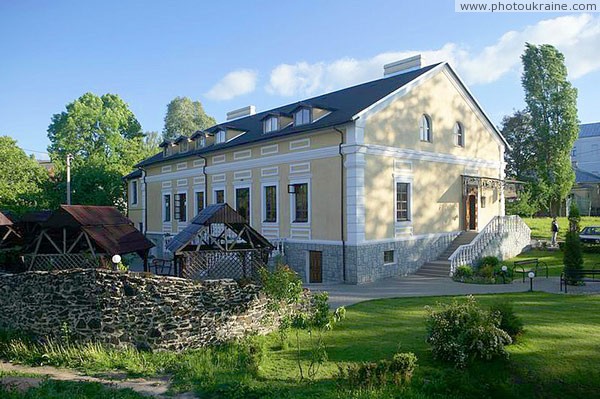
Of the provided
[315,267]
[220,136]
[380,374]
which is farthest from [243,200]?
[380,374]

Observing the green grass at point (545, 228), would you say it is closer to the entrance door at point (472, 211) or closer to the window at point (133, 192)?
the entrance door at point (472, 211)

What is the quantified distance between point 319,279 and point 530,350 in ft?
38.1

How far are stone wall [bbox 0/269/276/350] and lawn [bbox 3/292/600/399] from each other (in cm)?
51

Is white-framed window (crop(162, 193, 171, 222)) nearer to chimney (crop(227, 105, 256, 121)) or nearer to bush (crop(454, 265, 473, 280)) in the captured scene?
chimney (crop(227, 105, 256, 121))

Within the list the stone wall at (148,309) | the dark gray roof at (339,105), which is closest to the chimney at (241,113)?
the dark gray roof at (339,105)

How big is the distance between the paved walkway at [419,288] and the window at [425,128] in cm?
707

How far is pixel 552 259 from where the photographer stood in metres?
23.0

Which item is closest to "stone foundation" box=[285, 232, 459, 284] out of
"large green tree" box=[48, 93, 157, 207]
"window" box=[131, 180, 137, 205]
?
"window" box=[131, 180, 137, 205]

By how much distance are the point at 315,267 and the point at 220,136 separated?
434 inches

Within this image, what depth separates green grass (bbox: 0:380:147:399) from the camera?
7.78 metres

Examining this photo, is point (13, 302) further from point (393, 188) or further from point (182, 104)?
point (182, 104)

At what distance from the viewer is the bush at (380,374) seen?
794 cm

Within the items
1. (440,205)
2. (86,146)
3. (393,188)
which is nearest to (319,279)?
(393,188)

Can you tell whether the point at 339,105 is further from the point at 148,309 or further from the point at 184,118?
the point at 184,118
